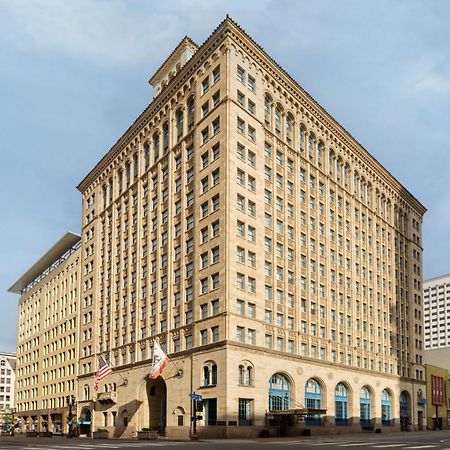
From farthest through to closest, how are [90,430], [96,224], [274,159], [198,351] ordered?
[96,224] → [90,430] → [274,159] → [198,351]

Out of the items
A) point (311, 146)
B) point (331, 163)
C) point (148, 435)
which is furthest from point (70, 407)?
point (331, 163)

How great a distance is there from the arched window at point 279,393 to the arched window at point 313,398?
14.4 ft

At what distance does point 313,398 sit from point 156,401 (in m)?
19.2

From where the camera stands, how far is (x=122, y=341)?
83125 mm

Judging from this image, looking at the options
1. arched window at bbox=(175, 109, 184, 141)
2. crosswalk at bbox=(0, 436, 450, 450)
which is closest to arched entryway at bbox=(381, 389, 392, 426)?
crosswalk at bbox=(0, 436, 450, 450)

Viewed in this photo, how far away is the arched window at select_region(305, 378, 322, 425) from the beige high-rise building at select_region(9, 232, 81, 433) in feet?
146

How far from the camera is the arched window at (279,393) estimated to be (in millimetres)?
66062

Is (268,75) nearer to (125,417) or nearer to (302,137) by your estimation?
(302,137)

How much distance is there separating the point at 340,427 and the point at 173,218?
3282 centimetres

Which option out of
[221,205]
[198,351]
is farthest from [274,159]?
[198,351]

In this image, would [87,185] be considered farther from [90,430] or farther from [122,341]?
[90,430]

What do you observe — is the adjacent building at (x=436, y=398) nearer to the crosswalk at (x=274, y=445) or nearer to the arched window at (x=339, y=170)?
the arched window at (x=339, y=170)

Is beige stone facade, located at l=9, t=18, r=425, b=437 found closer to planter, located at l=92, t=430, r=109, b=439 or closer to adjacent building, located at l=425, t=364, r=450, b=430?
planter, located at l=92, t=430, r=109, b=439

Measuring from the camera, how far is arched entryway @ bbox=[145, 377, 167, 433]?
7562 cm
